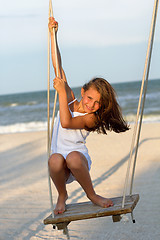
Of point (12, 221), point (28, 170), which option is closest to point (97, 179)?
point (28, 170)

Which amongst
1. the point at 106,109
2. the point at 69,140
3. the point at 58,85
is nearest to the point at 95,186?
the point at 69,140

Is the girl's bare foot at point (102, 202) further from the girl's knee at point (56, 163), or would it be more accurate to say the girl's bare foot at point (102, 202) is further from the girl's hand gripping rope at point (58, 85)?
the girl's hand gripping rope at point (58, 85)

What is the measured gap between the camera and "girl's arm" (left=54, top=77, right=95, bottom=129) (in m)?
2.46

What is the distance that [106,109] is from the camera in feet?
8.57

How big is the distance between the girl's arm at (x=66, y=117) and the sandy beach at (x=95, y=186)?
673 mm

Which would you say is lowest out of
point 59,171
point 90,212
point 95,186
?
point 95,186

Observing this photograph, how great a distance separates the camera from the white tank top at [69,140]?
2.63m

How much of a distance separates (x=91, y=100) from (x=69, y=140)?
12.6 inches

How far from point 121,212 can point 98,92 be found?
79 centimetres

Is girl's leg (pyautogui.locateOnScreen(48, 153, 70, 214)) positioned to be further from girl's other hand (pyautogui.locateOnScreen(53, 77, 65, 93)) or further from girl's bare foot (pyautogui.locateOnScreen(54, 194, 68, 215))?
girl's other hand (pyautogui.locateOnScreen(53, 77, 65, 93))

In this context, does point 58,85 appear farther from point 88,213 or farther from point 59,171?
point 88,213

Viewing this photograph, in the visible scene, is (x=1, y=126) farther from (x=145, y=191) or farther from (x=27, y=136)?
(x=145, y=191)

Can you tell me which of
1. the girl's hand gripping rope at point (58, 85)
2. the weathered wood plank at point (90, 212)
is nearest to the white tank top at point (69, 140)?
the girl's hand gripping rope at point (58, 85)

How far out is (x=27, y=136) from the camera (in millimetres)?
10922
